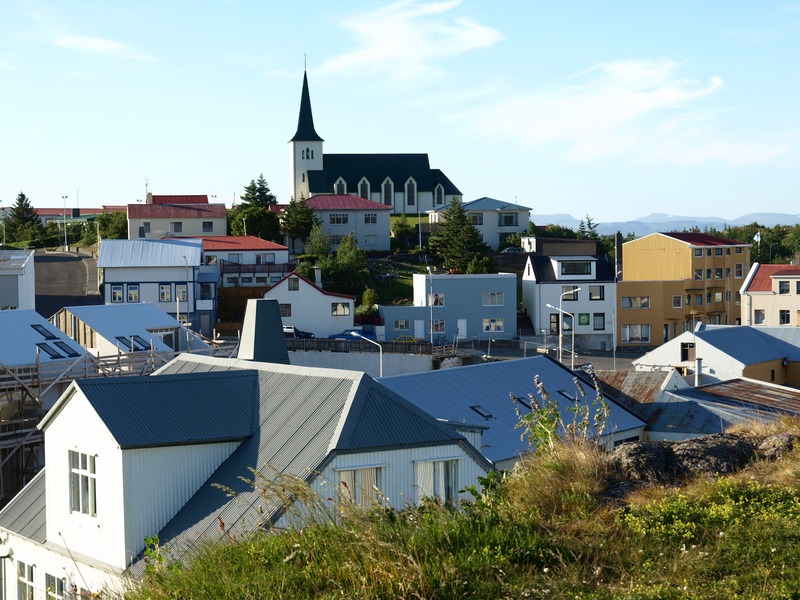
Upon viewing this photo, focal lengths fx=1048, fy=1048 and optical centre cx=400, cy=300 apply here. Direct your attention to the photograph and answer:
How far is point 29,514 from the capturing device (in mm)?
13992

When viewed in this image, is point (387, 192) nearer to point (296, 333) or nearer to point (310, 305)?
point (310, 305)

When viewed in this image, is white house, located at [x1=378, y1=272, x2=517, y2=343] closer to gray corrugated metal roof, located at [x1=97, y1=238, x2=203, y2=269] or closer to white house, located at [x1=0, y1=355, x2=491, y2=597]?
gray corrugated metal roof, located at [x1=97, y1=238, x2=203, y2=269]

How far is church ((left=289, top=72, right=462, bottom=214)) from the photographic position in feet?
318

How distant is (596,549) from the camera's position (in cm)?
659

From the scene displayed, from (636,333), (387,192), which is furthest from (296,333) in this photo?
(387,192)

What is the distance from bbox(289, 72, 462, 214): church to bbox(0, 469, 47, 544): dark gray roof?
82.1 metres

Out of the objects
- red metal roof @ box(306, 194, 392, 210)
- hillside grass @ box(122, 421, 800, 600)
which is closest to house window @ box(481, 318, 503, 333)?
red metal roof @ box(306, 194, 392, 210)

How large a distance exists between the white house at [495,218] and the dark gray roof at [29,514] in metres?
73.8

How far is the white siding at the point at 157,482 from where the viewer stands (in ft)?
38.2

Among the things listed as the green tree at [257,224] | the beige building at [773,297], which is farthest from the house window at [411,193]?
the beige building at [773,297]

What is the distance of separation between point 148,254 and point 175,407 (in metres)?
48.9

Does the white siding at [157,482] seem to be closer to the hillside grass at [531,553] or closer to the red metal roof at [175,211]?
the hillside grass at [531,553]

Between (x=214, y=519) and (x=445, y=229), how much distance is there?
68.7m

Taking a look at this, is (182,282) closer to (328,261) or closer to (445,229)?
(328,261)
